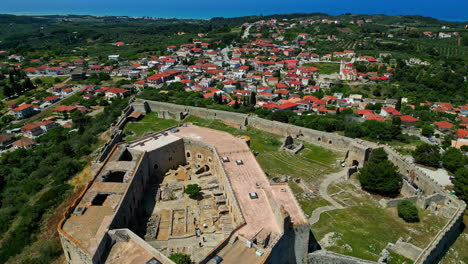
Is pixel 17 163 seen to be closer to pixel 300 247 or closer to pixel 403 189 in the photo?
pixel 300 247

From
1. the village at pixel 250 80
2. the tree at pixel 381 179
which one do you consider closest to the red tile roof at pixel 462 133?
the village at pixel 250 80

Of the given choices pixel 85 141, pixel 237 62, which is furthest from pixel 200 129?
pixel 237 62

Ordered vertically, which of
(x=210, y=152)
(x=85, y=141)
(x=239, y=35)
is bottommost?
(x=85, y=141)

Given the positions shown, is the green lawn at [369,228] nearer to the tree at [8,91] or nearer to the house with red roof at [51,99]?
the house with red roof at [51,99]

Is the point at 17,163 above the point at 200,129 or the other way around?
the other way around

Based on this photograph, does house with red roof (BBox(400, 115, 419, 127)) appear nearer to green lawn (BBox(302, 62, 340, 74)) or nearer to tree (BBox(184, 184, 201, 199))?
tree (BBox(184, 184, 201, 199))

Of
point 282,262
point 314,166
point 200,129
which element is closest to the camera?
point 282,262
